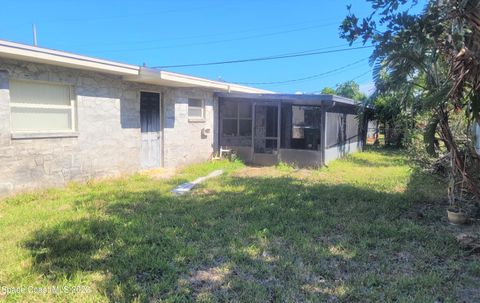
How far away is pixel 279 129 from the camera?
12.6m

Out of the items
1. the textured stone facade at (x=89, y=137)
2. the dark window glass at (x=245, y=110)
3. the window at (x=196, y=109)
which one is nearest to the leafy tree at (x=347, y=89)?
the dark window glass at (x=245, y=110)

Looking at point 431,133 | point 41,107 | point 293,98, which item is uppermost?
point 293,98

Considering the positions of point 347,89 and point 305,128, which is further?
point 347,89

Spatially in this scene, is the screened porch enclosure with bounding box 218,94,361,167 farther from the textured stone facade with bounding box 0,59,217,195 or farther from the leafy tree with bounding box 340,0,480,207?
the leafy tree with bounding box 340,0,480,207

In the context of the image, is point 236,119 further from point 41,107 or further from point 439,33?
point 439,33

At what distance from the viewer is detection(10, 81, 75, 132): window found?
691 centimetres

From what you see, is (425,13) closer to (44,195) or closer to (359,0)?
(359,0)

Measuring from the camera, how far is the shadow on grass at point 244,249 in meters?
3.48

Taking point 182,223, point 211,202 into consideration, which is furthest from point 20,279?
point 211,202

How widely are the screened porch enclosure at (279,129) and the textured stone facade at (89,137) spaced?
2.29 metres

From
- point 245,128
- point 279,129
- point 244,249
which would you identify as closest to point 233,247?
point 244,249

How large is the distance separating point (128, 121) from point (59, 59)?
277cm

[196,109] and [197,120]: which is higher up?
[196,109]

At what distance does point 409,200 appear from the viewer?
7074mm
